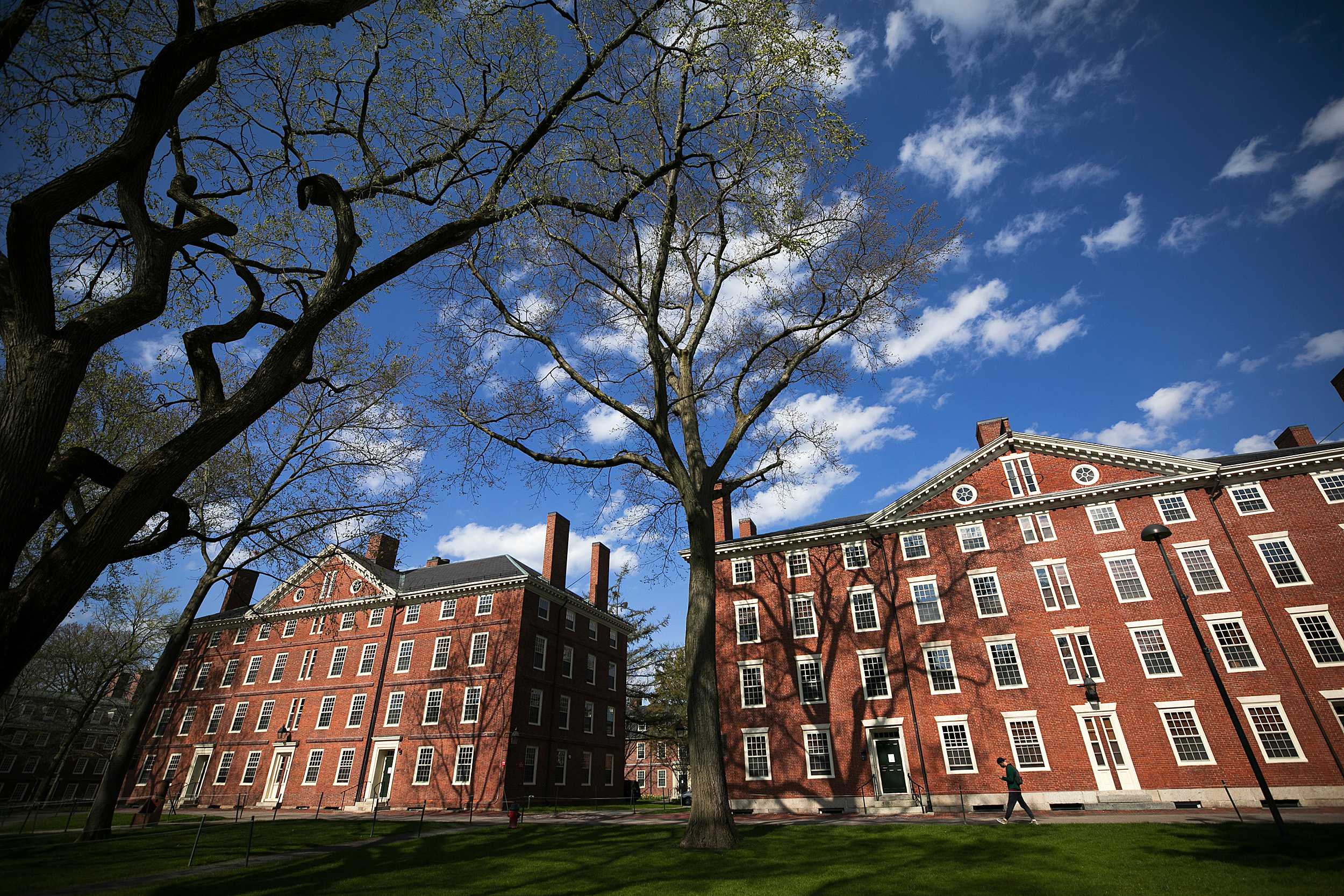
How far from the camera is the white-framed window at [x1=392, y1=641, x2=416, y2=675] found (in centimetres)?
3419

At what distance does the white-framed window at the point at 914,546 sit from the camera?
89.1 ft

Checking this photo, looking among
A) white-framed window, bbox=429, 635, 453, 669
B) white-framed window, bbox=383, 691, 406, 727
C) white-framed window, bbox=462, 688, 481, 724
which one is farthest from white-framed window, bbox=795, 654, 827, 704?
white-framed window, bbox=383, 691, 406, 727

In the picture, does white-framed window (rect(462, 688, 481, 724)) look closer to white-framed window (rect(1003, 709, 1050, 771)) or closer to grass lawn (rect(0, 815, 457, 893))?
grass lawn (rect(0, 815, 457, 893))

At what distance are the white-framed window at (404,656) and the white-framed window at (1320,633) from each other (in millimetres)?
39886

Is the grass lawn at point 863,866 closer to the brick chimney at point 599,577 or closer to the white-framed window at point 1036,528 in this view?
the white-framed window at point 1036,528

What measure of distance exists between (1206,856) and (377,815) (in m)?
30.1

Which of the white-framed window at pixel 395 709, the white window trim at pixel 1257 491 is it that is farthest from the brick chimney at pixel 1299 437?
the white-framed window at pixel 395 709

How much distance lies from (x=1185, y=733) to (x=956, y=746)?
25.1 feet

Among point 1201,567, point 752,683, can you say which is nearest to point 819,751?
point 752,683

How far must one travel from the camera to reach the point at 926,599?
26219 millimetres

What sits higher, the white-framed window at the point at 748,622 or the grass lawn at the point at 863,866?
the white-framed window at the point at 748,622

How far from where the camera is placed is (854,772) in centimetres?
2453

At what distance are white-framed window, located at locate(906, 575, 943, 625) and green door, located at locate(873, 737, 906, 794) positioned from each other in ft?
16.7

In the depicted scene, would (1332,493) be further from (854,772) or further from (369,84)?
(369,84)
